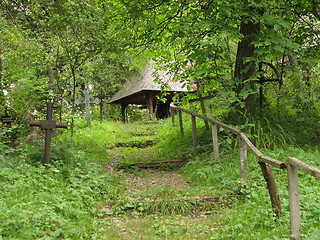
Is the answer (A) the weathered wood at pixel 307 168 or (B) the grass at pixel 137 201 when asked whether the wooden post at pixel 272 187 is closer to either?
(B) the grass at pixel 137 201

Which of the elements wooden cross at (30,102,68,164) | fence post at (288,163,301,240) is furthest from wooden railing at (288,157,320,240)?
wooden cross at (30,102,68,164)

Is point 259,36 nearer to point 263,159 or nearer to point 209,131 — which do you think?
point 263,159

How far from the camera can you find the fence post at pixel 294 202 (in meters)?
2.74

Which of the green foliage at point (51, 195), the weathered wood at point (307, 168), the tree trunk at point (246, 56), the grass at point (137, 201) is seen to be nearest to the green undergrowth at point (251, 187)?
the grass at point (137, 201)

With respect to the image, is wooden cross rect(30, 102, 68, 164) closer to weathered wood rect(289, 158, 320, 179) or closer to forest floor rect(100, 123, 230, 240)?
forest floor rect(100, 123, 230, 240)

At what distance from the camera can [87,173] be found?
5.38m

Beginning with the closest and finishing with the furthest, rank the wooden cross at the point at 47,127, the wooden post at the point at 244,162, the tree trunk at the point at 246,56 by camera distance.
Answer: the wooden post at the point at 244,162 < the wooden cross at the point at 47,127 < the tree trunk at the point at 246,56

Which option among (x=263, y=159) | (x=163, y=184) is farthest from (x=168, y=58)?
(x=263, y=159)

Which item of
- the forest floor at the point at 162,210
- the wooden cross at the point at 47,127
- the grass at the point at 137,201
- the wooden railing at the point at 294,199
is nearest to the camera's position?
the wooden railing at the point at 294,199

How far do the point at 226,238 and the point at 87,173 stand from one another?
296 centimetres

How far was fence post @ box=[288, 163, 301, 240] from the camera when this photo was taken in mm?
2736

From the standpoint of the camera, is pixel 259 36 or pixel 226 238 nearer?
pixel 226 238

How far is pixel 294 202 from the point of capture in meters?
2.77

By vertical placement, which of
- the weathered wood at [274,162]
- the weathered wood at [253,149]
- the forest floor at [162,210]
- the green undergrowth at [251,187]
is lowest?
the forest floor at [162,210]
